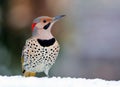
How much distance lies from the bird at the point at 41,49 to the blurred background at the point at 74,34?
4.21ft

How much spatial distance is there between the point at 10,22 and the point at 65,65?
1.35 feet

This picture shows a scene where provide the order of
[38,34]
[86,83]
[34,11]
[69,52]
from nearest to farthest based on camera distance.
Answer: [86,83] < [38,34] < [34,11] < [69,52]

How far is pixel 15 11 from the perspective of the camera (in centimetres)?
357

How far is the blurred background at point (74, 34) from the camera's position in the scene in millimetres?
3295

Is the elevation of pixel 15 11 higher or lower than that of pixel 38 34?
lower

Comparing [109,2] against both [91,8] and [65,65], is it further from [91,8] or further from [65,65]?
[65,65]

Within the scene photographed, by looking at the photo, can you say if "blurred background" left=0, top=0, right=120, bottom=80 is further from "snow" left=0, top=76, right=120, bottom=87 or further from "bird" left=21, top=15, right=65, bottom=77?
"snow" left=0, top=76, right=120, bottom=87

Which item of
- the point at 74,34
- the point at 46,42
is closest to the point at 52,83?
the point at 46,42

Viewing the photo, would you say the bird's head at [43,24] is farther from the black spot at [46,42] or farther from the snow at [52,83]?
the snow at [52,83]

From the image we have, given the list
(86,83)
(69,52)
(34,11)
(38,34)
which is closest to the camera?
(86,83)

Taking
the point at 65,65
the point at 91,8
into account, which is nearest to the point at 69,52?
the point at 65,65

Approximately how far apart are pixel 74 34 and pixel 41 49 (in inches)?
61.9

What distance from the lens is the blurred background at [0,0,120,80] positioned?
3.29 metres

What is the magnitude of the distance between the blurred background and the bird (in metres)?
1.28
